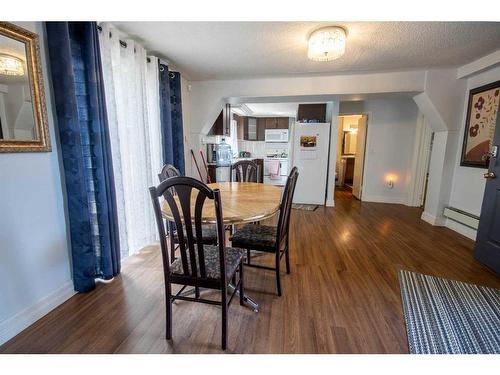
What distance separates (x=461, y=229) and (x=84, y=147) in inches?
178

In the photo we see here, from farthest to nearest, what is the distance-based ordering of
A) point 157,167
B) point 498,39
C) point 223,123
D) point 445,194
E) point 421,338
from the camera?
1. point 223,123
2. point 445,194
3. point 157,167
4. point 498,39
5. point 421,338

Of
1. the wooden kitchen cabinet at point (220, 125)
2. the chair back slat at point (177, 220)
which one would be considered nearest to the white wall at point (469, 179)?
the chair back slat at point (177, 220)

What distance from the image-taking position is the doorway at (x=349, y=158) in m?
5.29

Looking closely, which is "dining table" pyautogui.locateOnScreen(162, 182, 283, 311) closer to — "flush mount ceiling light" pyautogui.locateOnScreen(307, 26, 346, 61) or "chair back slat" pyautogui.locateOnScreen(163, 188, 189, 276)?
"chair back slat" pyautogui.locateOnScreen(163, 188, 189, 276)

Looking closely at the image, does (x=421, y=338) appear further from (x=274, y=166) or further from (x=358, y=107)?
(x=274, y=166)

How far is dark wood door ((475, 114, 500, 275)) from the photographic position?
6.86 feet

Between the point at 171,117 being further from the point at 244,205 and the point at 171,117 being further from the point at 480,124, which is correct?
the point at 480,124

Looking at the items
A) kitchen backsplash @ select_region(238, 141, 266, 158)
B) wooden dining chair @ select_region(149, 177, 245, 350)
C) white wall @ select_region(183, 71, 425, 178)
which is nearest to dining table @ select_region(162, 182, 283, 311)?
wooden dining chair @ select_region(149, 177, 245, 350)

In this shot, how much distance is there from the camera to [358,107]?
4.93 meters

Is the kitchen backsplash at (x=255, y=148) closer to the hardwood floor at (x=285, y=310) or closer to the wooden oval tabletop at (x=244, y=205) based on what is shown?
the hardwood floor at (x=285, y=310)
